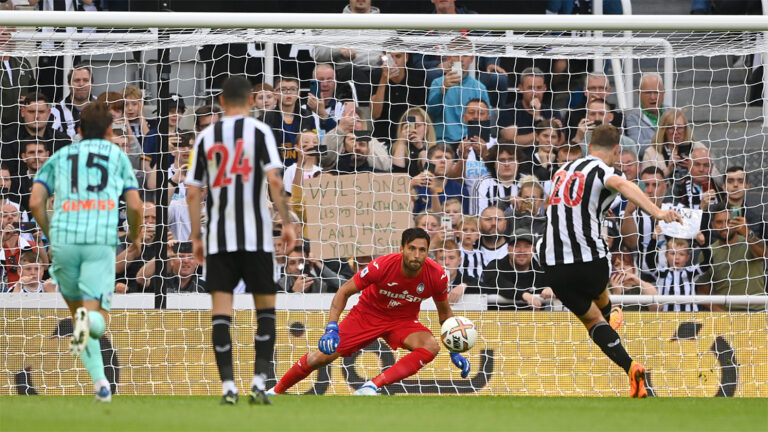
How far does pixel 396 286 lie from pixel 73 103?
402 centimetres

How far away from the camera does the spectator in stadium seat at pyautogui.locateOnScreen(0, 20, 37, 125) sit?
10.2 m

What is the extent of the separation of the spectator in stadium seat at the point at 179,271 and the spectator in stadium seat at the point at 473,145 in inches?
101

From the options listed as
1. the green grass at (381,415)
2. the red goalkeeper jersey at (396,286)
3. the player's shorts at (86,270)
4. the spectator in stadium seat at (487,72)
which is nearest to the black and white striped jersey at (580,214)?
the red goalkeeper jersey at (396,286)

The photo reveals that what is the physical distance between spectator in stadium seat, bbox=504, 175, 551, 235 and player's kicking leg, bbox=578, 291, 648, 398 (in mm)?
2216

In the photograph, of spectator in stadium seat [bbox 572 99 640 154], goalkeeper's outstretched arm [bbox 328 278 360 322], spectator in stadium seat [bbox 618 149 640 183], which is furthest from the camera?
spectator in stadium seat [bbox 572 99 640 154]

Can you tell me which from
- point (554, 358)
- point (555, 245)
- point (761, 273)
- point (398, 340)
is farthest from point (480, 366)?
point (761, 273)

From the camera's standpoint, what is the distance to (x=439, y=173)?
10.7 m

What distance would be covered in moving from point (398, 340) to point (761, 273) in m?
3.84

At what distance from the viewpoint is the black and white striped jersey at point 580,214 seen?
839 centimetres

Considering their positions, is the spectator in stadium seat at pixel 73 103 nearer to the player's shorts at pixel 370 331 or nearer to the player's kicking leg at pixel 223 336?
the player's shorts at pixel 370 331

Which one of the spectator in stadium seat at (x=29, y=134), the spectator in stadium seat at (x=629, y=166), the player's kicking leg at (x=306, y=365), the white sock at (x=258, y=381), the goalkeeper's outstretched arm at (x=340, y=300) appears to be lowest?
the player's kicking leg at (x=306, y=365)

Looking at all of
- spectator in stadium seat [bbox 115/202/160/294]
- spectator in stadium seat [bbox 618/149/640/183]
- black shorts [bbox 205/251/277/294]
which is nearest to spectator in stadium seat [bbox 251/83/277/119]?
spectator in stadium seat [bbox 115/202/160/294]

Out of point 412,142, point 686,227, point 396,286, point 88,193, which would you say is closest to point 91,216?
point 88,193

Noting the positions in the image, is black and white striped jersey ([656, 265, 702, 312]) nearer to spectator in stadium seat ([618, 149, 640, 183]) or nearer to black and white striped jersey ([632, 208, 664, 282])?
black and white striped jersey ([632, 208, 664, 282])
